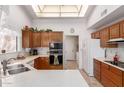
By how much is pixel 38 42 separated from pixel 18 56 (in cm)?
193

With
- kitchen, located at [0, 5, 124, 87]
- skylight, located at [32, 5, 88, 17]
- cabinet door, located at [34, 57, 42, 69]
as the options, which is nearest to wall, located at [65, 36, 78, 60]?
kitchen, located at [0, 5, 124, 87]

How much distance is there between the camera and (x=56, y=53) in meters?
6.78

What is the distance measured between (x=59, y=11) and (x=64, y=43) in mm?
1559

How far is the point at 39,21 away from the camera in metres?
8.34

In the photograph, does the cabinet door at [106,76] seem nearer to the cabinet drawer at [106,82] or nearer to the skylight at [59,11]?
the cabinet drawer at [106,82]

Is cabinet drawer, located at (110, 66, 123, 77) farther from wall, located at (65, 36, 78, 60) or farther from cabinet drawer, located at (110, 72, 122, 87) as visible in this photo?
wall, located at (65, 36, 78, 60)

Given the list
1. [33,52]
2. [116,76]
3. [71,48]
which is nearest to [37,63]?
[33,52]

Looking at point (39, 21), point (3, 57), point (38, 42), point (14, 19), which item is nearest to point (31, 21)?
point (39, 21)

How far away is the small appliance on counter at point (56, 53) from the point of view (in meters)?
6.75

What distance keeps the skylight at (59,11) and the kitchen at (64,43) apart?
0.21 metres

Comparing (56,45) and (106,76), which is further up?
(56,45)

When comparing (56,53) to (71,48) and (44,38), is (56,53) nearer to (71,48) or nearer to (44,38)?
(44,38)

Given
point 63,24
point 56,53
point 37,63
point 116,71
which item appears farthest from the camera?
point 63,24
